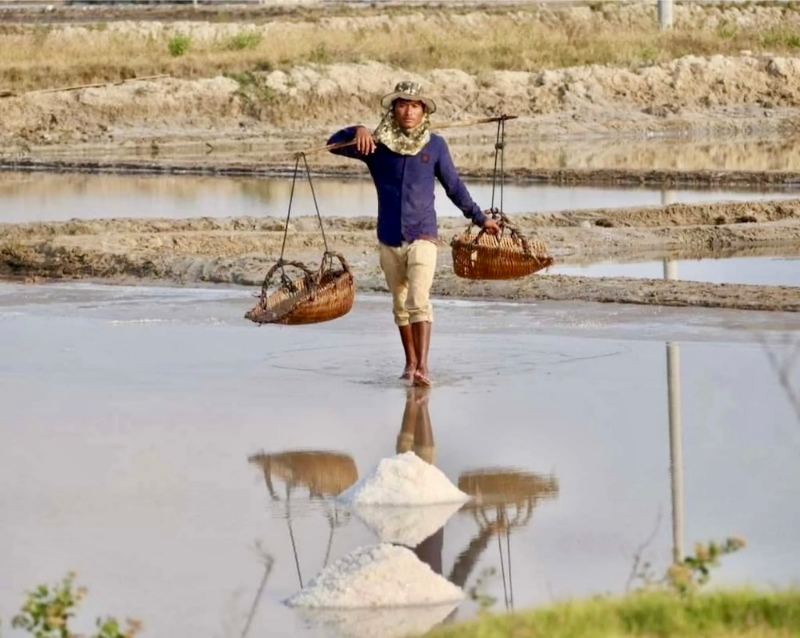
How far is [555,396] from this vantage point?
10305 millimetres

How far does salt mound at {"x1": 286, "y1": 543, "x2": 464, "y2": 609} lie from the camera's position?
6375 mm

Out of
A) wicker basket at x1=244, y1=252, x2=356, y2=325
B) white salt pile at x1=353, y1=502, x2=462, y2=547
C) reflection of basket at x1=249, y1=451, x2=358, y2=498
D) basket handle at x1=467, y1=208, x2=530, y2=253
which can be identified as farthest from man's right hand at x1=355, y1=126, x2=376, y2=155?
white salt pile at x1=353, y1=502, x2=462, y2=547

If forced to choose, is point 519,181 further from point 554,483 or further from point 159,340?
point 554,483

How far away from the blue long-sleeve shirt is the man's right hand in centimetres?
10

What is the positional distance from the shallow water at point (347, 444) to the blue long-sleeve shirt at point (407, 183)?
2.85 ft

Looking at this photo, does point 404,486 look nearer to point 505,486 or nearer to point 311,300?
point 505,486

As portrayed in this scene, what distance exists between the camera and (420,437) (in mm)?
9359

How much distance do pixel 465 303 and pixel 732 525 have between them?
700 centimetres

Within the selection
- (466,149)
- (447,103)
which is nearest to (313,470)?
(466,149)

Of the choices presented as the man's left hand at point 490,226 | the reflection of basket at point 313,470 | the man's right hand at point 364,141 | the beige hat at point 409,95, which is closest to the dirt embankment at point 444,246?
the man's left hand at point 490,226

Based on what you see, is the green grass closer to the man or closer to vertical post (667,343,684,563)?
vertical post (667,343,684,563)

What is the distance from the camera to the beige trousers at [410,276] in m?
10.6

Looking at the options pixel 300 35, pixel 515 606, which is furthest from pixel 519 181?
pixel 300 35

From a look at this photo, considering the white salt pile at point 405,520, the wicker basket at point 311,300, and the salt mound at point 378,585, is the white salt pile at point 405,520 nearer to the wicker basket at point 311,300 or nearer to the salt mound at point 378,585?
the salt mound at point 378,585
